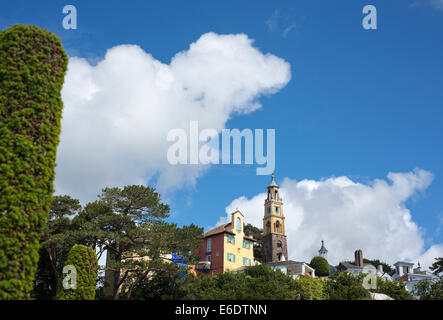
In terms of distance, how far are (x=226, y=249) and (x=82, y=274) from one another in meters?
29.4

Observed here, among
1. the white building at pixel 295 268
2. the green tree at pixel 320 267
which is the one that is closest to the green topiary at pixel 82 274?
the white building at pixel 295 268

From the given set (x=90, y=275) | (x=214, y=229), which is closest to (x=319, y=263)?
(x=214, y=229)

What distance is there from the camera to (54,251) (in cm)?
2917

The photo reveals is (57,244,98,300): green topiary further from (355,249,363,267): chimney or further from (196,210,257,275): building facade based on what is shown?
(355,249,363,267): chimney

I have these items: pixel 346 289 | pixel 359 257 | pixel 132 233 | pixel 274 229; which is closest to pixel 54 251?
pixel 132 233

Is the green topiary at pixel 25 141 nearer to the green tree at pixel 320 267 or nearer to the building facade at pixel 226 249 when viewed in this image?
the building facade at pixel 226 249

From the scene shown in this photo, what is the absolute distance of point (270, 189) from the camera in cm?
8131

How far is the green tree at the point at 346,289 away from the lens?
2867 centimetres

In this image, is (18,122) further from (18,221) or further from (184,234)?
(184,234)

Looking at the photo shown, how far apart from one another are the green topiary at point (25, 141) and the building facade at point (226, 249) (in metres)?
34.6

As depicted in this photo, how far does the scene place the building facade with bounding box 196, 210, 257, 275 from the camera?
4838 centimetres

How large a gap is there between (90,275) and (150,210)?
11.0 metres

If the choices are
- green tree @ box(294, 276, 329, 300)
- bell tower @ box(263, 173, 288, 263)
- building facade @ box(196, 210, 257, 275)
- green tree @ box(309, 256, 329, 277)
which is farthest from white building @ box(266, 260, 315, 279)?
green tree @ box(294, 276, 329, 300)

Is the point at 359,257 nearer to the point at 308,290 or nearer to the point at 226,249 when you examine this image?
the point at 226,249
